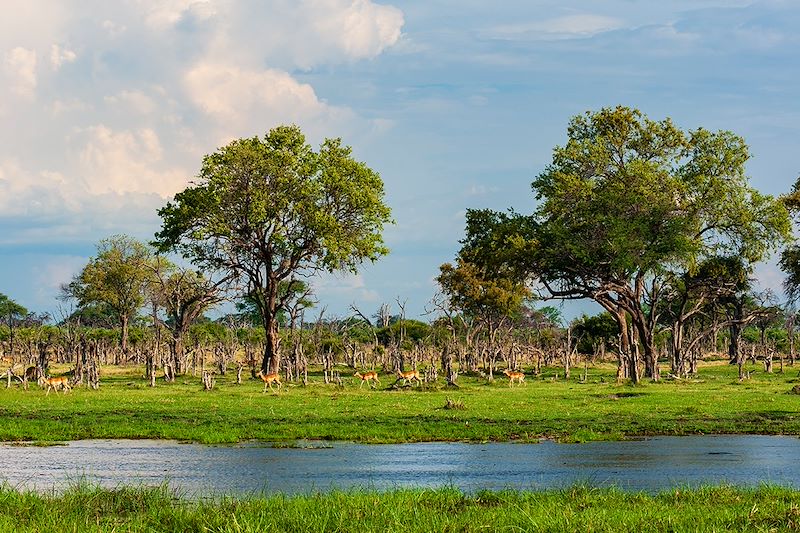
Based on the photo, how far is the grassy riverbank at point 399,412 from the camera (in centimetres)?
2839

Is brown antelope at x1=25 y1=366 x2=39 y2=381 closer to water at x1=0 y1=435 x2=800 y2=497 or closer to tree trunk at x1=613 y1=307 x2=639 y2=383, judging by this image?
water at x1=0 y1=435 x2=800 y2=497

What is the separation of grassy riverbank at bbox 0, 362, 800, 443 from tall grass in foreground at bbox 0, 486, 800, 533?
1183cm

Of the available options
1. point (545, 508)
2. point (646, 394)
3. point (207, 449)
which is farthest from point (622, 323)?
point (545, 508)

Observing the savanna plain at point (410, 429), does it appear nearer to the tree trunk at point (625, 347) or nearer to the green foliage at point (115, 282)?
the tree trunk at point (625, 347)

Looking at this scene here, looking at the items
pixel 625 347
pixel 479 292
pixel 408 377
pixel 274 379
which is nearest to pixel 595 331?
pixel 479 292

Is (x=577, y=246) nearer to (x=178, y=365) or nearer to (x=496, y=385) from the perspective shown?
(x=496, y=385)

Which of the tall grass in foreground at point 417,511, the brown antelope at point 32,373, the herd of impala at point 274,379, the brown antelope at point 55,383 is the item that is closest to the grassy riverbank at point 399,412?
the brown antelope at point 55,383

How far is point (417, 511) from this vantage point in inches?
536

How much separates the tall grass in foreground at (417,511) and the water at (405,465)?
94.9 inches

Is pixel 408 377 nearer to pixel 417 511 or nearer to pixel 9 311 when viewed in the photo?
pixel 417 511

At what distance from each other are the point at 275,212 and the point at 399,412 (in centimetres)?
2533

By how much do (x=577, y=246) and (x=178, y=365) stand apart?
24780 mm

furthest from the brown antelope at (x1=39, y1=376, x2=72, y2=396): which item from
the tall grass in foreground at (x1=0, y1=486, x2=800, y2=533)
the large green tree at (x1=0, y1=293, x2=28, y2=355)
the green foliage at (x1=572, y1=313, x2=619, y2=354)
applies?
the large green tree at (x1=0, y1=293, x2=28, y2=355)

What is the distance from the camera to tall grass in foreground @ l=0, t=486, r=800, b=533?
497 inches
